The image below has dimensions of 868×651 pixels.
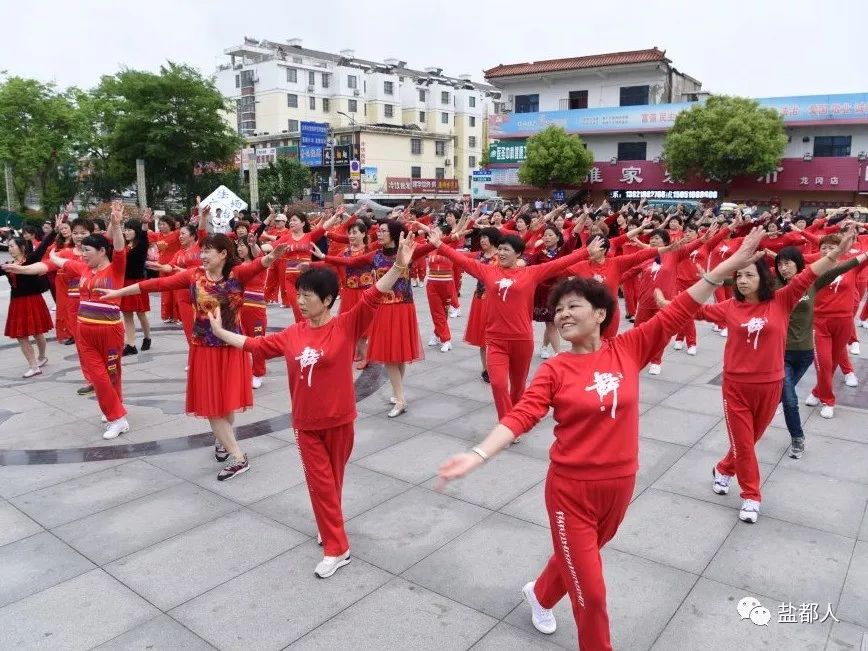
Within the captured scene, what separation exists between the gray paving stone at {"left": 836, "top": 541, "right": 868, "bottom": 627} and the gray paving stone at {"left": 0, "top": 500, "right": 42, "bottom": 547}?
15.3 feet

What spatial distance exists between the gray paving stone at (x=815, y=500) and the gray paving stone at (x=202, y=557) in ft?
10.4

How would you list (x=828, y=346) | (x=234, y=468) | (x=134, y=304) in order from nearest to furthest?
(x=234, y=468), (x=828, y=346), (x=134, y=304)

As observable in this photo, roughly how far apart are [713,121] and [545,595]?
30203mm

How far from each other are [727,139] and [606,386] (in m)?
30.0

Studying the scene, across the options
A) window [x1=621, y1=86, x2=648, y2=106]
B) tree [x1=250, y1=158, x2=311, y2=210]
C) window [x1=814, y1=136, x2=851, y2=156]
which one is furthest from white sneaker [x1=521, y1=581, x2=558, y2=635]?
window [x1=621, y1=86, x2=648, y2=106]

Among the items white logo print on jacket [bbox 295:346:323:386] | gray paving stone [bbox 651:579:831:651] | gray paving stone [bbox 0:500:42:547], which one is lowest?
gray paving stone [bbox 651:579:831:651]

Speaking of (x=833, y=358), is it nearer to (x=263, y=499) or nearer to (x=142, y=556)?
(x=263, y=499)

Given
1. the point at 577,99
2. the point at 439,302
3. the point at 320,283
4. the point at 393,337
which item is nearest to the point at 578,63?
the point at 577,99

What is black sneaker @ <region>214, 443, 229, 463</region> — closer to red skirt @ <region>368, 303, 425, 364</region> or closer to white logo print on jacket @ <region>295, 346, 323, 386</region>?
red skirt @ <region>368, 303, 425, 364</region>

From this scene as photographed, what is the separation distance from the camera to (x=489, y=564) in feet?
12.6

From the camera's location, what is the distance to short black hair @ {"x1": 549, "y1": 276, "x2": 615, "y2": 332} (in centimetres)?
273

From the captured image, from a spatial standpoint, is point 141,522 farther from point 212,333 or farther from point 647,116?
point 647,116

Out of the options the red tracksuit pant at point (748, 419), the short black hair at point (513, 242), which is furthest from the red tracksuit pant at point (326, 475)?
the red tracksuit pant at point (748, 419)

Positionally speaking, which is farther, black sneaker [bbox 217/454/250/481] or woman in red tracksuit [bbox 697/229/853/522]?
black sneaker [bbox 217/454/250/481]
